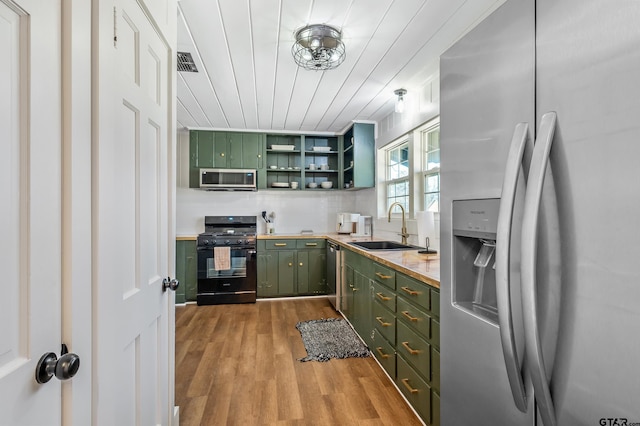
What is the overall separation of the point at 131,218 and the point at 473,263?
123 centimetres

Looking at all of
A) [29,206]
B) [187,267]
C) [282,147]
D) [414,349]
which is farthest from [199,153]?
[29,206]

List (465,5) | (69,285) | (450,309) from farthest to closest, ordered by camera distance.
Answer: (465,5)
(450,309)
(69,285)

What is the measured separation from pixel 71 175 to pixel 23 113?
0.17 metres

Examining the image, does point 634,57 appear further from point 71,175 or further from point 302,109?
point 302,109

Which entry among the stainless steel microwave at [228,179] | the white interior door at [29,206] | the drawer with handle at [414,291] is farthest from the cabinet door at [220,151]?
the white interior door at [29,206]

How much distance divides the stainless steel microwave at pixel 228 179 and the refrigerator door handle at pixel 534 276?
412cm

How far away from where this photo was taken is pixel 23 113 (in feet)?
2.06

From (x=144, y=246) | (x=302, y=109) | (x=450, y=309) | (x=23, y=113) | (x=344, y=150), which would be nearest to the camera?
(x=23, y=113)

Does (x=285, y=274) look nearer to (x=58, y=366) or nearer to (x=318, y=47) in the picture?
(x=318, y=47)

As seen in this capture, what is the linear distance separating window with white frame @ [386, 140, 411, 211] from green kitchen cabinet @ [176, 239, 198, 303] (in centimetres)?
278

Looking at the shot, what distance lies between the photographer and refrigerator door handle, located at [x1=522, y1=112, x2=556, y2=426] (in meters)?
0.64

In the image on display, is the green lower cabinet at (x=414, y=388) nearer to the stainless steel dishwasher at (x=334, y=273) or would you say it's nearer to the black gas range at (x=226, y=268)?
the stainless steel dishwasher at (x=334, y=273)

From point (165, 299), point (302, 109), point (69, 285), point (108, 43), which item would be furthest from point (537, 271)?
point (302, 109)

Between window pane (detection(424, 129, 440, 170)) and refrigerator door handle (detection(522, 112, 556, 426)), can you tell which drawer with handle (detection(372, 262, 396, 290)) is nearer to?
window pane (detection(424, 129, 440, 170))
